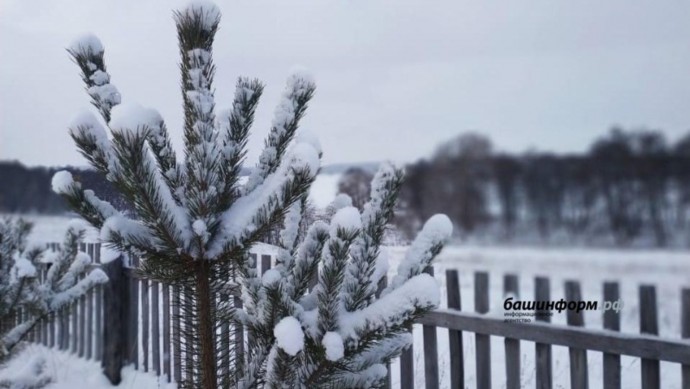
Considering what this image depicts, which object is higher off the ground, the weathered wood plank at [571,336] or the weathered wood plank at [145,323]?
the weathered wood plank at [571,336]

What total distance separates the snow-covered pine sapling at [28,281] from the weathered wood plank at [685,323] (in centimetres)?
228

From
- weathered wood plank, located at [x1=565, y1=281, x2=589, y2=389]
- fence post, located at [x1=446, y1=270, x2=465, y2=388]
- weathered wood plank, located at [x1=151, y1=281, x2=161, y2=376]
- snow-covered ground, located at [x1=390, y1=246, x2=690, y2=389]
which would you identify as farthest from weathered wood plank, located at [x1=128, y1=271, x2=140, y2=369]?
weathered wood plank, located at [x1=565, y1=281, x2=589, y2=389]

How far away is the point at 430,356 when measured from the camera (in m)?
2.05

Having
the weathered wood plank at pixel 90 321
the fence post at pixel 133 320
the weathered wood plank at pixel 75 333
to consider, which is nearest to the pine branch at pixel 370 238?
the fence post at pixel 133 320

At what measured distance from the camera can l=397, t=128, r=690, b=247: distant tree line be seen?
708 mm

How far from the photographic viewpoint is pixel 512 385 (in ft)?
6.05

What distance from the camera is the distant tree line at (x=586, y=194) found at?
71 centimetres

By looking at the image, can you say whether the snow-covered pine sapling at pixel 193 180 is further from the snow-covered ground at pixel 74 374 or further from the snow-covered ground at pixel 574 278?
the snow-covered ground at pixel 74 374

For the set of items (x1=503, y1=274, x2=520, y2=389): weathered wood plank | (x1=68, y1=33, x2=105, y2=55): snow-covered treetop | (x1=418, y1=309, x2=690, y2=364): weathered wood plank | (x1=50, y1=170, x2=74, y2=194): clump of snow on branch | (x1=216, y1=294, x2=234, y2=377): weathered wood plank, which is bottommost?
(x1=503, y1=274, x2=520, y2=389): weathered wood plank

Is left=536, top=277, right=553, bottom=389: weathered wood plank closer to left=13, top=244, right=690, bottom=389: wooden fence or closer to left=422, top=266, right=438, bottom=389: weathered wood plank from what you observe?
left=13, top=244, right=690, bottom=389: wooden fence

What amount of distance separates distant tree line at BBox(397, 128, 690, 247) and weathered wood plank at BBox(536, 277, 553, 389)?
2.98 feet

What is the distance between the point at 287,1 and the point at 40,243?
162 centimetres

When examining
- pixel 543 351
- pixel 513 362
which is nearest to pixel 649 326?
pixel 543 351

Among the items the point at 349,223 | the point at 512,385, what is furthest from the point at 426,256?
the point at 512,385
